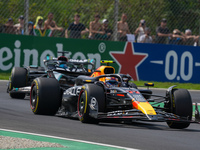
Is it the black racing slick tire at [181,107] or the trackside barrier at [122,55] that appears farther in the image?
the trackside barrier at [122,55]

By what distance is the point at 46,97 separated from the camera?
9.38m

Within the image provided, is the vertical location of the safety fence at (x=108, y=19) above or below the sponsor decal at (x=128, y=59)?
above

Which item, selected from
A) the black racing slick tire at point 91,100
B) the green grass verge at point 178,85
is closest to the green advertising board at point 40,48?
the green grass verge at point 178,85

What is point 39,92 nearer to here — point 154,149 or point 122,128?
point 122,128

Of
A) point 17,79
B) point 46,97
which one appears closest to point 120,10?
point 17,79

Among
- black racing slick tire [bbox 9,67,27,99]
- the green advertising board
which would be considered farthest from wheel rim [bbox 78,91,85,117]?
the green advertising board

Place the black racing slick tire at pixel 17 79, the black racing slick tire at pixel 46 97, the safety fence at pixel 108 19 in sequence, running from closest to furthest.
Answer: the black racing slick tire at pixel 46 97, the black racing slick tire at pixel 17 79, the safety fence at pixel 108 19

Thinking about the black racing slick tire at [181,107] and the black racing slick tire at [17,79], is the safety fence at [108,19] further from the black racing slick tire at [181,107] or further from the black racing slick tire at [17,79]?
the black racing slick tire at [181,107]

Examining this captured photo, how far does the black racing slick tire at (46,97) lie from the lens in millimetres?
9367

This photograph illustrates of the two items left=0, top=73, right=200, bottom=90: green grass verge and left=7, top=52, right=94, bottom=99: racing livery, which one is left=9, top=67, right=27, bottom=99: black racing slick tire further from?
left=0, top=73, right=200, bottom=90: green grass verge

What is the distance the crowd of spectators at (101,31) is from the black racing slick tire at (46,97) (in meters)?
8.25

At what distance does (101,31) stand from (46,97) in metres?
9.32

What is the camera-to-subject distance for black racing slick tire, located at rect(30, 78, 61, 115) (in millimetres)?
9367

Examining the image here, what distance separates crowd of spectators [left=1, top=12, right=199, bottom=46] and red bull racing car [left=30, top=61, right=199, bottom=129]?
26.7ft
